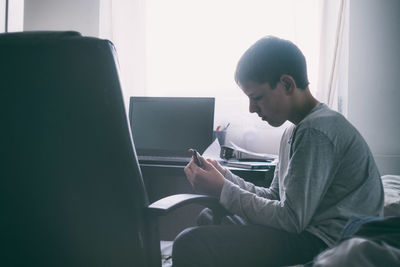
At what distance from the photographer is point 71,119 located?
66cm

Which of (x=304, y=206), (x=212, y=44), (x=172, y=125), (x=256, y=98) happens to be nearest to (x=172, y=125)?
(x=172, y=125)

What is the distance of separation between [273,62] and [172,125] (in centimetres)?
88

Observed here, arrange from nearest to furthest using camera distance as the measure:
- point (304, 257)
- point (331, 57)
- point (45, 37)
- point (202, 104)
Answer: point (45, 37), point (304, 257), point (202, 104), point (331, 57)

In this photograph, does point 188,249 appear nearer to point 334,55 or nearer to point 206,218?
point 206,218

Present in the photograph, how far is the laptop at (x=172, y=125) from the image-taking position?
5.49 ft

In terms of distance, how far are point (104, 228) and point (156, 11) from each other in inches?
70.3

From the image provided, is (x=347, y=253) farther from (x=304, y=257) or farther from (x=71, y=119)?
(x=71, y=119)

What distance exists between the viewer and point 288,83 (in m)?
0.94

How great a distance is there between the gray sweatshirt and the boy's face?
117mm

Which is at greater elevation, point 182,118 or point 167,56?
point 167,56

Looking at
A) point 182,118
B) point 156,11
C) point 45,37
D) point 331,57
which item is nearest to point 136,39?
point 156,11

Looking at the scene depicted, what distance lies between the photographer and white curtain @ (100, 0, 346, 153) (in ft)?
6.27

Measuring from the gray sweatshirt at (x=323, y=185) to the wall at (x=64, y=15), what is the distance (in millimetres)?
1702

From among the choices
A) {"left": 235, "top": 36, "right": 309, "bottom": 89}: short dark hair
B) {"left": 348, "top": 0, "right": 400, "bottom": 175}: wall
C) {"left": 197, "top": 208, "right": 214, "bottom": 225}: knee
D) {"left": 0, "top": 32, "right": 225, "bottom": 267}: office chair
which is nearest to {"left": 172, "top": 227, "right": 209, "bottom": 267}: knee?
{"left": 0, "top": 32, "right": 225, "bottom": 267}: office chair
